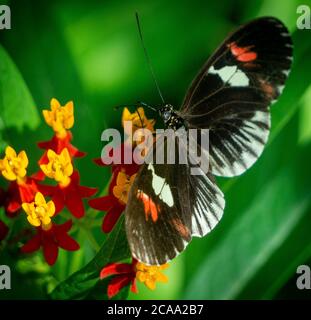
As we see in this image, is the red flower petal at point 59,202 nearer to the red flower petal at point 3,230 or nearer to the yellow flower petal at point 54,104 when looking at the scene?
the red flower petal at point 3,230

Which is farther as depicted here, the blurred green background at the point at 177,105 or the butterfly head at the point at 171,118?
the blurred green background at the point at 177,105

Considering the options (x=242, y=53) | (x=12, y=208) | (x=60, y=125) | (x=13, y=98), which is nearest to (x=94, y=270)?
(x=12, y=208)

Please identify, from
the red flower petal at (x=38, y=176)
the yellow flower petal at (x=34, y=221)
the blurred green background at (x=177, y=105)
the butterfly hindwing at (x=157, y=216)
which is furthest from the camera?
the blurred green background at (x=177, y=105)

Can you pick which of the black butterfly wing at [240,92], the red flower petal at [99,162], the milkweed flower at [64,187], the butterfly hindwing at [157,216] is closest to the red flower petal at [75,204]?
the milkweed flower at [64,187]

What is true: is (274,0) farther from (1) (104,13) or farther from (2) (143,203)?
(2) (143,203)

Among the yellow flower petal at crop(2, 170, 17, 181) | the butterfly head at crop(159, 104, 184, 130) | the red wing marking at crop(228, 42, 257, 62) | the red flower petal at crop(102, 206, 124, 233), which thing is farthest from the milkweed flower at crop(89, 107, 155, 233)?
the red wing marking at crop(228, 42, 257, 62)

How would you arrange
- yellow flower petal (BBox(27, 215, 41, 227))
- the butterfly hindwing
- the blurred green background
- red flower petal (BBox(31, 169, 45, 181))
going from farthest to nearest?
the blurred green background, red flower petal (BBox(31, 169, 45, 181)), yellow flower petal (BBox(27, 215, 41, 227)), the butterfly hindwing

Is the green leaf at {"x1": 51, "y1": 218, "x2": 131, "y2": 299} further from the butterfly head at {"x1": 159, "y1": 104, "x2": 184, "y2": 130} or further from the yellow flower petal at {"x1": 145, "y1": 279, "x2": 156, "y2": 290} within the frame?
the butterfly head at {"x1": 159, "y1": 104, "x2": 184, "y2": 130}
